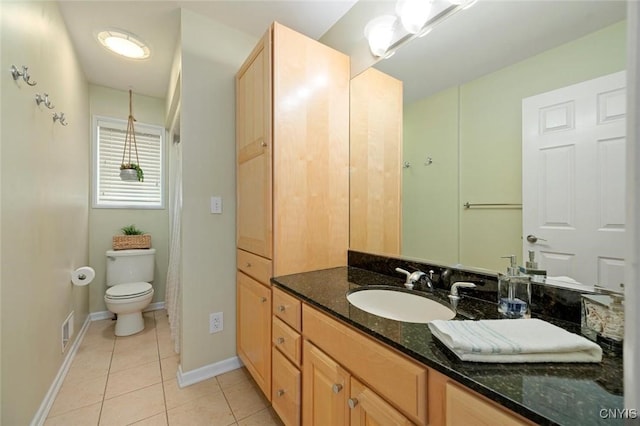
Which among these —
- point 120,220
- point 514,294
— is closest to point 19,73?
point 120,220

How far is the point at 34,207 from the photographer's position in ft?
4.33

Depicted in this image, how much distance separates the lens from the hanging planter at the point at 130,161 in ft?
8.50

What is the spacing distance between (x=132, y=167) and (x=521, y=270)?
321cm

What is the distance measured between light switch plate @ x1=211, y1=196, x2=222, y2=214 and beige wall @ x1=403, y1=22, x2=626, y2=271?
1.32 meters

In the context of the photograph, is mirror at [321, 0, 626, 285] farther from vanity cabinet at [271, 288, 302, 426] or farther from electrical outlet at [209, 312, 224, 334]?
electrical outlet at [209, 312, 224, 334]

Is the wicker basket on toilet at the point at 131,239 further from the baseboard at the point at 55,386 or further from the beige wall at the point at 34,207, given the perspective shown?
the baseboard at the point at 55,386

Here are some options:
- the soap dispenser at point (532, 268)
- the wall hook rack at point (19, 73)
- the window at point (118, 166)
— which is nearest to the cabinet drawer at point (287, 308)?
the soap dispenser at point (532, 268)

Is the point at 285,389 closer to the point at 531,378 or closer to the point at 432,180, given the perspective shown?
the point at 531,378

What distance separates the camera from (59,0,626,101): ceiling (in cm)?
89

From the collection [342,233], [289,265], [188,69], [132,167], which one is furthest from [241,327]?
[132,167]

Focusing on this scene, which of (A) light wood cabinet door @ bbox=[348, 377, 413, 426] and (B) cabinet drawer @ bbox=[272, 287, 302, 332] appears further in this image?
(B) cabinet drawer @ bbox=[272, 287, 302, 332]

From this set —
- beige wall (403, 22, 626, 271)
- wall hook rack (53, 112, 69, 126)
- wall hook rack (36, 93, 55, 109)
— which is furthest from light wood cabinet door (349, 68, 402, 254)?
wall hook rack (53, 112, 69, 126)

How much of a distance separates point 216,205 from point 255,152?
1.68 ft

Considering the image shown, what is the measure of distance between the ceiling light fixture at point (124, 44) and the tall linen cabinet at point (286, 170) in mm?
931
